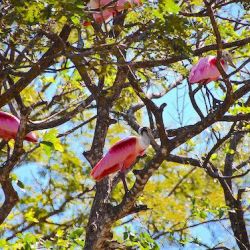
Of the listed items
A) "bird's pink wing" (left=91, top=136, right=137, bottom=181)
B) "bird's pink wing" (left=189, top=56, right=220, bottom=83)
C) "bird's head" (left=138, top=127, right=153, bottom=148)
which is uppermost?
"bird's pink wing" (left=189, top=56, right=220, bottom=83)

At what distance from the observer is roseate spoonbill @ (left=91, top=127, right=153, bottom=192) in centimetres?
424

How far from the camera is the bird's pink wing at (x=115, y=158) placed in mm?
4234

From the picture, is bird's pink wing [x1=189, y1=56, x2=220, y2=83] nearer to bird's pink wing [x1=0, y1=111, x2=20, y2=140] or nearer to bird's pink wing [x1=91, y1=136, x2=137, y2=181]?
bird's pink wing [x1=91, y1=136, x2=137, y2=181]

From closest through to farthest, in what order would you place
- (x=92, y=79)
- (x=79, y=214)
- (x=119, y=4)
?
(x=119, y=4) → (x=92, y=79) → (x=79, y=214)

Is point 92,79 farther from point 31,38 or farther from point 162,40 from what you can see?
point 162,40

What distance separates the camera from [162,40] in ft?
10.6

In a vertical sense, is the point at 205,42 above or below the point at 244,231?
above

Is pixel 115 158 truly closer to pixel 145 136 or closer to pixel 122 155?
pixel 122 155

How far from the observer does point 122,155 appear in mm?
4324

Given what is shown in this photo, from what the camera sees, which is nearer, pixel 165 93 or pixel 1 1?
pixel 1 1

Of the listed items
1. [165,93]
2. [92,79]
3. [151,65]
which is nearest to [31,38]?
[151,65]

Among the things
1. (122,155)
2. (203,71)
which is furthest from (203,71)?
(122,155)

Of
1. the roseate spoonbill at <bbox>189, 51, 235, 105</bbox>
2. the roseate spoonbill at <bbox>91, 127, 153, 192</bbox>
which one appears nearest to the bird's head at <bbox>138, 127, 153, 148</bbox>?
the roseate spoonbill at <bbox>91, 127, 153, 192</bbox>

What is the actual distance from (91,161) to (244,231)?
190 cm
